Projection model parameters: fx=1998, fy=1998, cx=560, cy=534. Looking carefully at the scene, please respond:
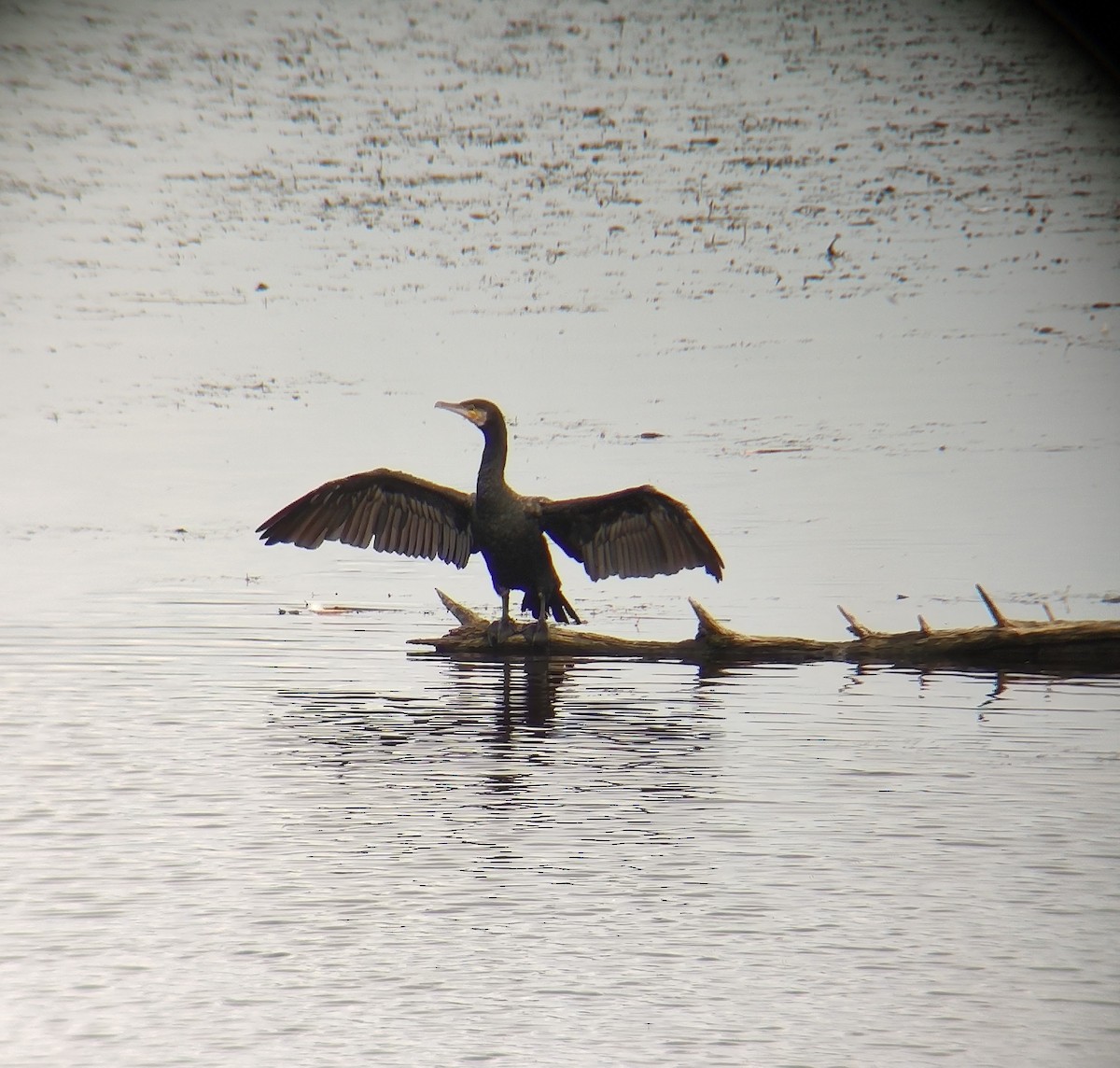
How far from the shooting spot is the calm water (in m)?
6.07

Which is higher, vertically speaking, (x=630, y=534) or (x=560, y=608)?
(x=630, y=534)

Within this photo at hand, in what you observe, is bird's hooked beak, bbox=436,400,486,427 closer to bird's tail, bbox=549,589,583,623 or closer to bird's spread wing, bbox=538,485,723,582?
bird's spread wing, bbox=538,485,723,582

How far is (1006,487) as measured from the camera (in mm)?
15180

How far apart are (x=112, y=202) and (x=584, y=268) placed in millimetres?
7142

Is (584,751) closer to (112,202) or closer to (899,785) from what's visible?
(899,785)

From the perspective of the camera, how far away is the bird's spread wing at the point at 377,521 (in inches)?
454

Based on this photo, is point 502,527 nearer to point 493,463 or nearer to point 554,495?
point 493,463

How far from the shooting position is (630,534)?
1132 cm

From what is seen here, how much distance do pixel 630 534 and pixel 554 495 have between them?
343 centimetres

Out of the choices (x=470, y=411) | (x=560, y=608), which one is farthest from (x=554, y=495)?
(x=560, y=608)

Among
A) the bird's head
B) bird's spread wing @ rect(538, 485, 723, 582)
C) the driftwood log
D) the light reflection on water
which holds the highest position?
the bird's head

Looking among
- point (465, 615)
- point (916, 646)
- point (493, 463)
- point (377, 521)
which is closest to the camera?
point (916, 646)

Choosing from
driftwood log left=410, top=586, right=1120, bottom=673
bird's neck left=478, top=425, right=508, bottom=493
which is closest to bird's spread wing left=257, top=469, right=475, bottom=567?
bird's neck left=478, top=425, right=508, bottom=493

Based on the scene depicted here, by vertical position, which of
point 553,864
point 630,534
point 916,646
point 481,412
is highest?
point 481,412
